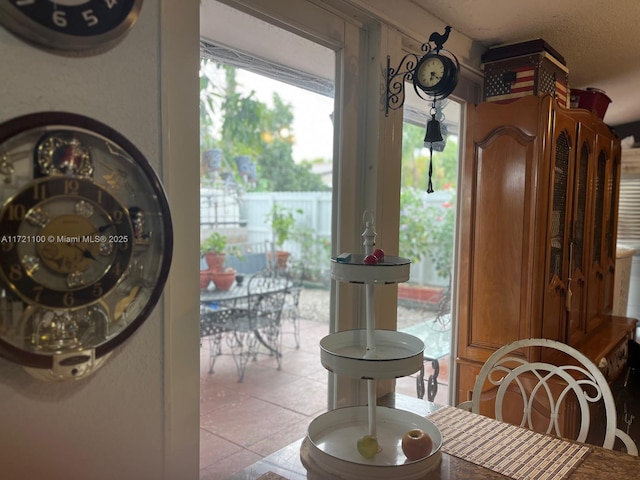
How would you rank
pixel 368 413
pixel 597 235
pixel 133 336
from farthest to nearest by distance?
pixel 597 235 < pixel 368 413 < pixel 133 336

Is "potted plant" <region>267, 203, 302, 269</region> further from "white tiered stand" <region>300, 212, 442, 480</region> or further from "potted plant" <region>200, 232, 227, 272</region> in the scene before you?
"white tiered stand" <region>300, 212, 442, 480</region>

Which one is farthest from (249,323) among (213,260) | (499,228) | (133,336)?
(133,336)

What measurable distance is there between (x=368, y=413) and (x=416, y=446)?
0.50 feet

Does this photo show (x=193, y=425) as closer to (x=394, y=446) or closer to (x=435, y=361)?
(x=394, y=446)

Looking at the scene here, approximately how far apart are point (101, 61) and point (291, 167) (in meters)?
5.29

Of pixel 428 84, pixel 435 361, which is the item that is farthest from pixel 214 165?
pixel 428 84

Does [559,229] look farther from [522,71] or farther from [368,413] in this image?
[368,413]

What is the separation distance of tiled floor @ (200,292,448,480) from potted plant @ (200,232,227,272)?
82cm

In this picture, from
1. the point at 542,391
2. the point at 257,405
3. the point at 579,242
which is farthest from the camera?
the point at 257,405

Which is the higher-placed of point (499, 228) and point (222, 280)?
point (499, 228)

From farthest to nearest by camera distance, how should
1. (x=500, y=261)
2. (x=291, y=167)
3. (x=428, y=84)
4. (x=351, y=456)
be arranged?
(x=291, y=167), (x=500, y=261), (x=428, y=84), (x=351, y=456)

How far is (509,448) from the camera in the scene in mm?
1254

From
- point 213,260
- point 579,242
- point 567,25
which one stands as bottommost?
point 213,260

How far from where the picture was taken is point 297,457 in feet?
3.94
